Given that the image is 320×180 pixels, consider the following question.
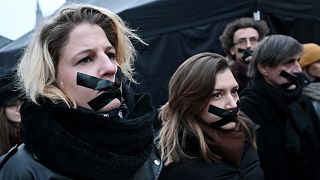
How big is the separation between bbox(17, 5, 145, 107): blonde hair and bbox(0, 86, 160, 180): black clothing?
0.05 metres

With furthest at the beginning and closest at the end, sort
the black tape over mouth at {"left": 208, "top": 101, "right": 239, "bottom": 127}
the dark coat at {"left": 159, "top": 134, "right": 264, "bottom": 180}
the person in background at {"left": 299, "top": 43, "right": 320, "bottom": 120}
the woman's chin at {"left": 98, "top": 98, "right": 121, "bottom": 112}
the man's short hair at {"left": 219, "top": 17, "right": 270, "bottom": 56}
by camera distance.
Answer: the man's short hair at {"left": 219, "top": 17, "right": 270, "bottom": 56}
the person in background at {"left": 299, "top": 43, "right": 320, "bottom": 120}
the black tape over mouth at {"left": 208, "top": 101, "right": 239, "bottom": 127}
the dark coat at {"left": 159, "top": 134, "right": 264, "bottom": 180}
the woman's chin at {"left": 98, "top": 98, "right": 121, "bottom": 112}

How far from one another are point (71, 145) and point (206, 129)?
40.0 inches

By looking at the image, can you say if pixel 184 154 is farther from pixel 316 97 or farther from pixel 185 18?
pixel 185 18

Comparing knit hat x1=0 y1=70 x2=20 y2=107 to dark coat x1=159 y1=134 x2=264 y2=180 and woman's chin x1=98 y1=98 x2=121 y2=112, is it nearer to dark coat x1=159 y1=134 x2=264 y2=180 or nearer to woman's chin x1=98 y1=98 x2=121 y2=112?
dark coat x1=159 y1=134 x2=264 y2=180

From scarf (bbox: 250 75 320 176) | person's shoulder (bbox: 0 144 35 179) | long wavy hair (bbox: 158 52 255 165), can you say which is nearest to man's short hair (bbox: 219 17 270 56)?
scarf (bbox: 250 75 320 176)

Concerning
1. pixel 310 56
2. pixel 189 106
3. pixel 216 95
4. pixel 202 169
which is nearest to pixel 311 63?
pixel 310 56

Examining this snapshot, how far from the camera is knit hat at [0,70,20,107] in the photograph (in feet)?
8.57

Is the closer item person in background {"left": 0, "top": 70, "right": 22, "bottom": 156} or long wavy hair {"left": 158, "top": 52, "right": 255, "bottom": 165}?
long wavy hair {"left": 158, "top": 52, "right": 255, "bottom": 165}

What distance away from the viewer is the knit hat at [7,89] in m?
2.61

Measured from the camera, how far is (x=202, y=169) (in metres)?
2.08

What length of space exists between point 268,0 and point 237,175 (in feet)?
9.53

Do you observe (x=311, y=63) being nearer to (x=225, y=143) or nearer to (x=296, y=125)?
(x=296, y=125)

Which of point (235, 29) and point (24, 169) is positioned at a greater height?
point (24, 169)

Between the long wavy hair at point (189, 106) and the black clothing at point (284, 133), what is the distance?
49 centimetres
